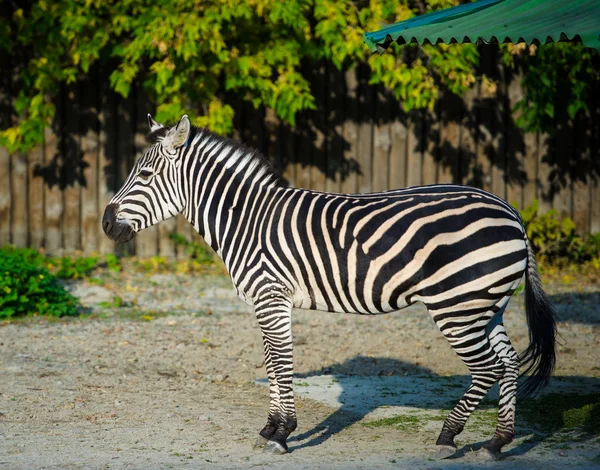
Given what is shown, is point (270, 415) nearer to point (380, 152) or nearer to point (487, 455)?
point (487, 455)

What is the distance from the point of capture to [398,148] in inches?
464

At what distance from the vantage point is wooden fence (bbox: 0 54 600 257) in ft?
37.8

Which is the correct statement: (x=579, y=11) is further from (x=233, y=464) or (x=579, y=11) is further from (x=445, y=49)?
(x=445, y=49)

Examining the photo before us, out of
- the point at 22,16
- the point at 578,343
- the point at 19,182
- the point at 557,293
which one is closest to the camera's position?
the point at 578,343

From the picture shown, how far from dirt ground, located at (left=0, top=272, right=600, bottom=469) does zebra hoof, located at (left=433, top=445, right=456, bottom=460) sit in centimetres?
6

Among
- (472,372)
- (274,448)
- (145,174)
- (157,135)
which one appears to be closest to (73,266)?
(145,174)

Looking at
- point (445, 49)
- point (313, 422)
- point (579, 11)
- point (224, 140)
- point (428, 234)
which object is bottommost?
point (313, 422)

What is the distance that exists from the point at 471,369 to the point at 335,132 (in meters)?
7.04

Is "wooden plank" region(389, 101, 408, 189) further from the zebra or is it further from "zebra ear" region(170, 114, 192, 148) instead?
"zebra ear" region(170, 114, 192, 148)

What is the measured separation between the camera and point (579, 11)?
504 centimetres

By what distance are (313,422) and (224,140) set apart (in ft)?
6.33

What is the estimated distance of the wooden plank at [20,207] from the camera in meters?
11.4

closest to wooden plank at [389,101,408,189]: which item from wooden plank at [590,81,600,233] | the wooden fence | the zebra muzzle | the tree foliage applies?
the wooden fence

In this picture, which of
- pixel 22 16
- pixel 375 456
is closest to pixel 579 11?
pixel 375 456
